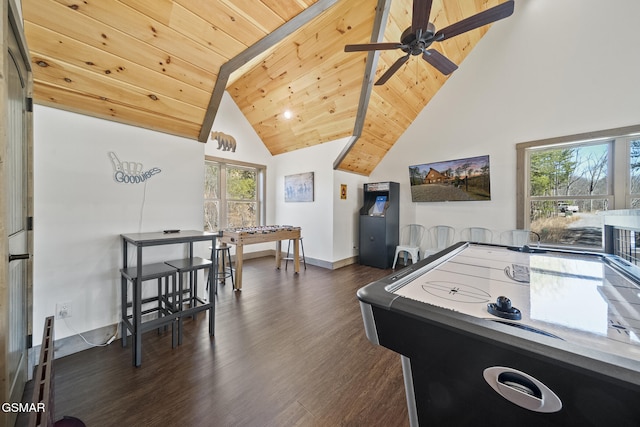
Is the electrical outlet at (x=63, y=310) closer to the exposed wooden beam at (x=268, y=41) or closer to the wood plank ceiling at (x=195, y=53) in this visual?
the wood plank ceiling at (x=195, y=53)

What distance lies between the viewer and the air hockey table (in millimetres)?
577

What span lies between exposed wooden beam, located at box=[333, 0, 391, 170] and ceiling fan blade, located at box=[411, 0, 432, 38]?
79cm

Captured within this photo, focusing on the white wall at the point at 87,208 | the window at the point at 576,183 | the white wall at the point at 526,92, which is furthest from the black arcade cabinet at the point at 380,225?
the white wall at the point at 87,208

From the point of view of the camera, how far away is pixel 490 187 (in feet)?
13.2

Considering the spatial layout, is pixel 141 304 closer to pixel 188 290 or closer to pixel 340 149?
pixel 188 290

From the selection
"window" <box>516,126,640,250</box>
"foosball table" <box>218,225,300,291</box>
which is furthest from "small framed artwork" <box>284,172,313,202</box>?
"window" <box>516,126,640,250</box>

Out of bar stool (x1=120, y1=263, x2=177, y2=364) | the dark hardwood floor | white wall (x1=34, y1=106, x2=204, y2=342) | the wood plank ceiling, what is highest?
the wood plank ceiling

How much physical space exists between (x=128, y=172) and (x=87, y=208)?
44cm

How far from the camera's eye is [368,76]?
3209 millimetres

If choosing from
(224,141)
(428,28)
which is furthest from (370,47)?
(224,141)

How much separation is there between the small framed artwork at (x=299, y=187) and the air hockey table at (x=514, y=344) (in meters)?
3.77

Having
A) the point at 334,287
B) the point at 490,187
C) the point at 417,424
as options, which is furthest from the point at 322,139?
the point at 417,424

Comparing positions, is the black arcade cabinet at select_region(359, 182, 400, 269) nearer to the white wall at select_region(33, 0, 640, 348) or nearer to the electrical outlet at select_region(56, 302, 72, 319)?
the white wall at select_region(33, 0, 640, 348)

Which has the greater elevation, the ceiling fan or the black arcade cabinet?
the ceiling fan
